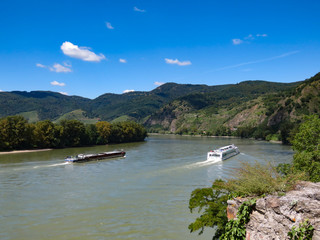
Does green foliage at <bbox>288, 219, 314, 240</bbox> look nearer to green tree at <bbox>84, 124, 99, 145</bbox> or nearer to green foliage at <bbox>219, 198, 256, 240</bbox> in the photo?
green foliage at <bbox>219, 198, 256, 240</bbox>

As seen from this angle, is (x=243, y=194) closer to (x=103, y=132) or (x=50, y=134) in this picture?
(x=50, y=134)

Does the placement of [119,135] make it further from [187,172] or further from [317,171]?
[317,171]

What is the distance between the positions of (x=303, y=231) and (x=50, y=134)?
9062 cm

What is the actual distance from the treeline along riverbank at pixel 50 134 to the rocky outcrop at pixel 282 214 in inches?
3296

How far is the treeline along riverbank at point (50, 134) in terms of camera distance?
80000 mm

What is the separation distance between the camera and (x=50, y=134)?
87.4 metres

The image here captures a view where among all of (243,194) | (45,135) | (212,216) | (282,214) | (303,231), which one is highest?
(45,135)

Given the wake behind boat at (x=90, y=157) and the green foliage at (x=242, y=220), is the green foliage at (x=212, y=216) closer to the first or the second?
the green foliage at (x=242, y=220)

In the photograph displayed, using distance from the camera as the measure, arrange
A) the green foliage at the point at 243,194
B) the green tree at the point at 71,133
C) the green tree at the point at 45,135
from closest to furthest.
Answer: the green foliage at the point at 243,194
the green tree at the point at 45,135
the green tree at the point at 71,133

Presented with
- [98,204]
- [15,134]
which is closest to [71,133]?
[15,134]

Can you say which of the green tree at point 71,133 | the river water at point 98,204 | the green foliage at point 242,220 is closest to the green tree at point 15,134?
the green tree at point 71,133

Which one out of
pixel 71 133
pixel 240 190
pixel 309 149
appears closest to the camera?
pixel 240 190

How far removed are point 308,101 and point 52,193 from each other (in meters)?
145

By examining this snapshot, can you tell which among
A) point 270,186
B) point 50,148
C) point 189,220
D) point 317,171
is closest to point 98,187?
point 189,220
